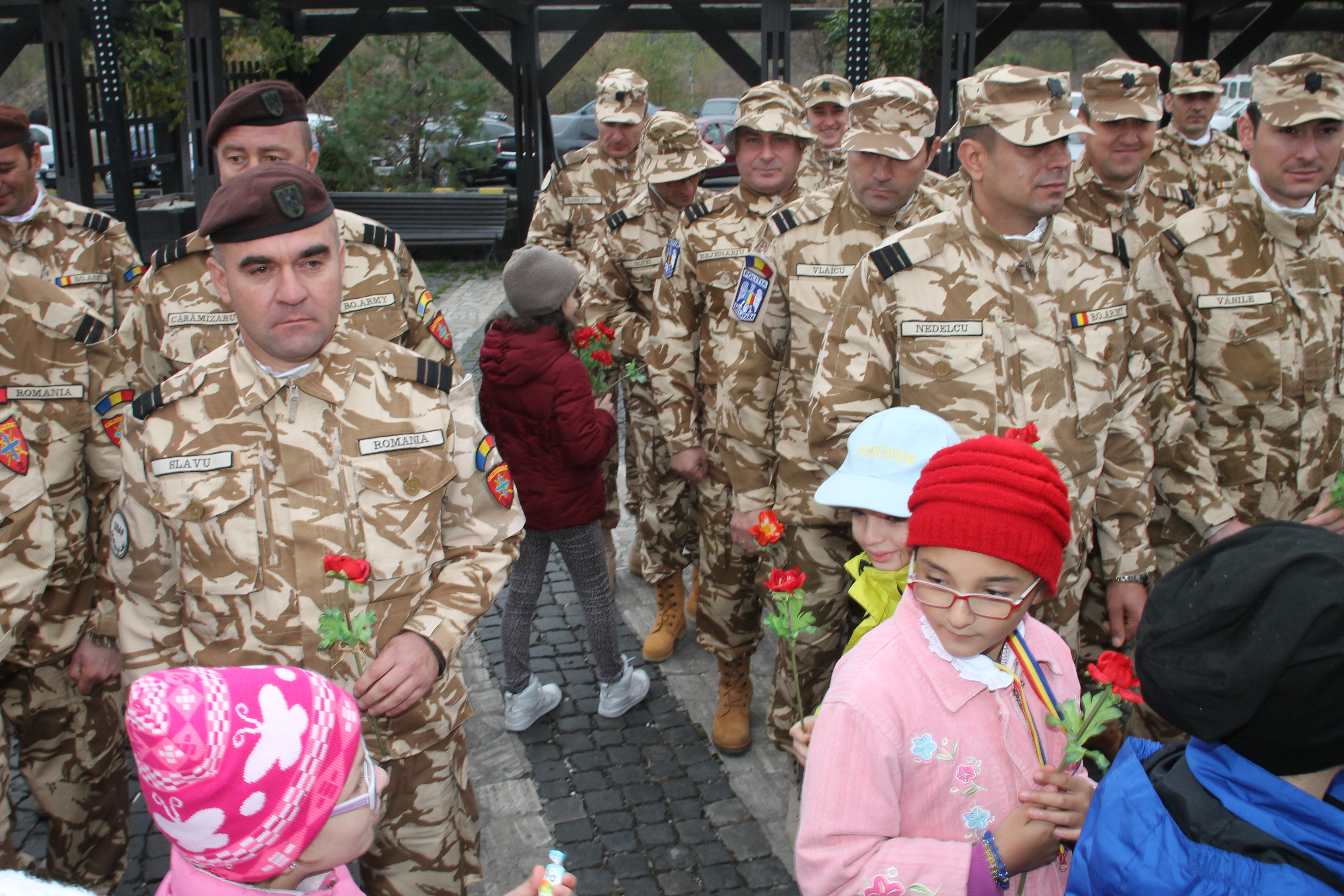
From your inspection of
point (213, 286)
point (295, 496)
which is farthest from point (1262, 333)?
point (213, 286)

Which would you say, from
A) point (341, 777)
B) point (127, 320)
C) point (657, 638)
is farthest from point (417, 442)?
point (657, 638)

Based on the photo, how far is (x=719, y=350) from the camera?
14.8ft

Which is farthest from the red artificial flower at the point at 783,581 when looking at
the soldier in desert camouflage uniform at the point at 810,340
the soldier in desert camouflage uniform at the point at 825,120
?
the soldier in desert camouflage uniform at the point at 825,120

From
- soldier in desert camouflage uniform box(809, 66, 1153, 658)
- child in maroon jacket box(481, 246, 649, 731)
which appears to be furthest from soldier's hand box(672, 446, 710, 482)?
soldier in desert camouflage uniform box(809, 66, 1153, 658)

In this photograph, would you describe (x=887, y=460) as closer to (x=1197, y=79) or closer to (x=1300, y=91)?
(x=1300, y=91)

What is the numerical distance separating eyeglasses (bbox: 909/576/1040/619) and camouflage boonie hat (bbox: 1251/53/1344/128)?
2.62m

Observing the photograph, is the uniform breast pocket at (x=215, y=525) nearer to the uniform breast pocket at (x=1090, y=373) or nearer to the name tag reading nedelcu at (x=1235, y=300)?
the uniform breast pocket at (x=1090, y=373)

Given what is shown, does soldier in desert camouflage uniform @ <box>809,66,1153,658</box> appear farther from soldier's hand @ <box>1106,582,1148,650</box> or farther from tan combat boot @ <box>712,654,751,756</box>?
tan combat boot @ <box>712,654,751,756</box>

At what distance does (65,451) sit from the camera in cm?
329

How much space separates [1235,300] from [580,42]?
11550 mm

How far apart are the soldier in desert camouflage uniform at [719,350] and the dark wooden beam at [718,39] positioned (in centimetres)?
879

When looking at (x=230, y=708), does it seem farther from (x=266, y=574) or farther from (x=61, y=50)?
(x=61, y=50)

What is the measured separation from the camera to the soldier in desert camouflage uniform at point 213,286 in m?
3.72

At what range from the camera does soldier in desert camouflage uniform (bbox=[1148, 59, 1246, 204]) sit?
24.6 ft
